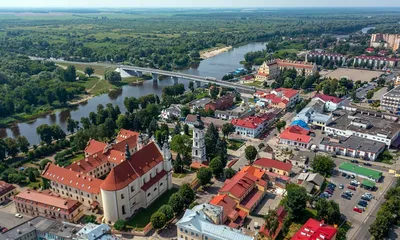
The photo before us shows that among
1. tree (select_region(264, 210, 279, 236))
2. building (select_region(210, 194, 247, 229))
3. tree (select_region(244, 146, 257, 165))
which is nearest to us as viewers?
tree (select_region(264, 210, 279, 236))

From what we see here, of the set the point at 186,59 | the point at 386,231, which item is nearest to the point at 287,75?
the point at 186,59

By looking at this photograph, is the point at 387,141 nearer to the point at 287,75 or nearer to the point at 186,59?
the point at 287,75

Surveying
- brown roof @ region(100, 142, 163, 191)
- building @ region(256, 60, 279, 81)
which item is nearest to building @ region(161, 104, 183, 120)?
brown roof @ region(100, 142, 163, 191)

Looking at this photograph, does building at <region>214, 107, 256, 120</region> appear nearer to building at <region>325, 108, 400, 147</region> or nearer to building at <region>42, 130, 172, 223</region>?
building at <region>325, 108, 400, 147</region>

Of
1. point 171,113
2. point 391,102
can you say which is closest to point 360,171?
point 391,102

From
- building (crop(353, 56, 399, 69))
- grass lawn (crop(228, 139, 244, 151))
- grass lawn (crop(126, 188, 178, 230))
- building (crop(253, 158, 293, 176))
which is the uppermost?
building (crop(353, 56, 399, 69))

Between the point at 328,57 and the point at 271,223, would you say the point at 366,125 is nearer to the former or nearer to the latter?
the point at 271,223
